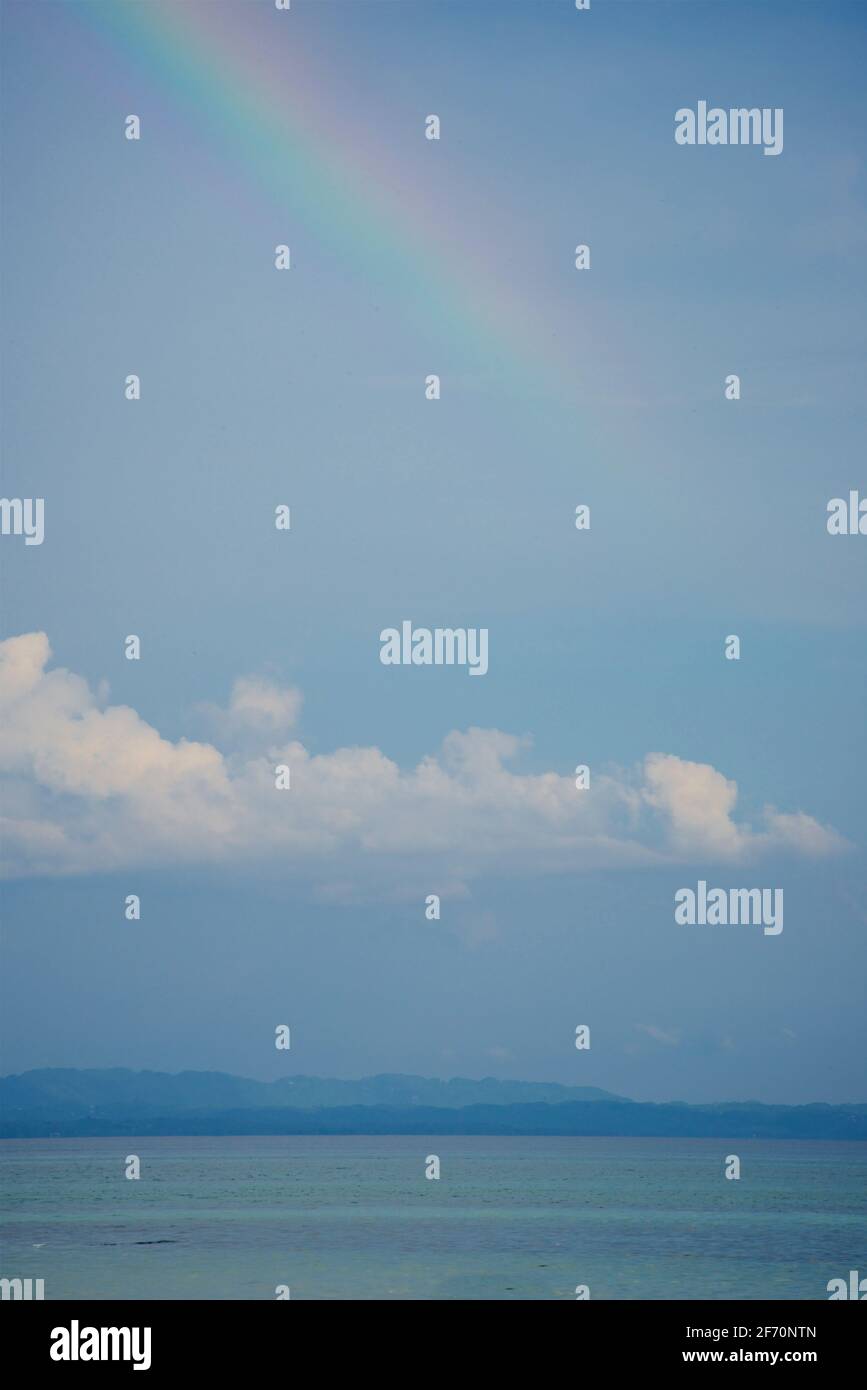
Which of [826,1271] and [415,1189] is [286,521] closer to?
[826,1271]

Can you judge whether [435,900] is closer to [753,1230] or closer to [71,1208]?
[753,1230]

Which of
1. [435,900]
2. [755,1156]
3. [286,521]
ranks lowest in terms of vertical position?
[755,1156]

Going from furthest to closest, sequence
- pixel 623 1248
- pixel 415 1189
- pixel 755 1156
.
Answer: pixel 755 1156 → pixel 415 1189 → pixel 623 1248
